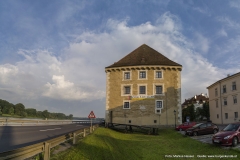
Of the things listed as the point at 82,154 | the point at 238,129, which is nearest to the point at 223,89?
the point at 238,129

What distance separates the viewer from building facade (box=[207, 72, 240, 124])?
45062mm

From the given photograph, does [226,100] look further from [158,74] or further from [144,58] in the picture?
[144,58]

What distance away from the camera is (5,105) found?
9281cm

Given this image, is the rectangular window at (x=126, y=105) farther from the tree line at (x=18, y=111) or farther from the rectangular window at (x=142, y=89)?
the tree line at (x=18, y=111)

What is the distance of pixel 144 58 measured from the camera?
43625mm

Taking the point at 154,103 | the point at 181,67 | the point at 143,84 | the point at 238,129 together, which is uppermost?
the point at 181,67

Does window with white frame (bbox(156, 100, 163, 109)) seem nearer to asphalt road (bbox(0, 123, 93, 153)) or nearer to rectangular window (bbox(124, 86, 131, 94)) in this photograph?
rectangular window (bbox(124, 86, 131, 94))

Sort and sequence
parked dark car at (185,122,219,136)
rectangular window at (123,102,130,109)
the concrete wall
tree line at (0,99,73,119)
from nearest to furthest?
parked dark car at (185,122,219,136)
the concrete wall
rectangular window at (123,102,130,109)
tree line at (0,99,73,119)

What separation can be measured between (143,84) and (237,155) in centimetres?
3010

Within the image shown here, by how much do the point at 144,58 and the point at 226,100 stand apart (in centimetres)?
2202

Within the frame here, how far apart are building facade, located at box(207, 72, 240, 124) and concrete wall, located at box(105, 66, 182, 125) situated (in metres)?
13.7

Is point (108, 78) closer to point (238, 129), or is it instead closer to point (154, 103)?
point (154, 103)

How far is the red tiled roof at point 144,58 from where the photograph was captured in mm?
41938

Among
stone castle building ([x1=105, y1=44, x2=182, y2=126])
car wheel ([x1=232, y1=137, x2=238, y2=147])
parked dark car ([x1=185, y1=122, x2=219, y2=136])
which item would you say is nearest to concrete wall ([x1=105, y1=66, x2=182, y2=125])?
stone castle building ([x1=105, y1=44, x2=182, y2=126])
